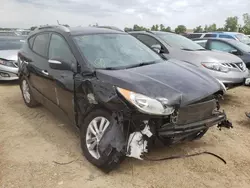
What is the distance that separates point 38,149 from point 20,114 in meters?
1.82

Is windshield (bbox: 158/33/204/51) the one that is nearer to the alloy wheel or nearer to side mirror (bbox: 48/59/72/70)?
side mirror (bbox: 48/59/72/70)

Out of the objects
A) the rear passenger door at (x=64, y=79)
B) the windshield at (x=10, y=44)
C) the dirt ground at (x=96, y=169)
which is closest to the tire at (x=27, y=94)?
the dirt ground at (x=96, y=169)

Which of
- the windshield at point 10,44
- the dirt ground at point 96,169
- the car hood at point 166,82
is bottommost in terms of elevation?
the dirt ground at point 96,169

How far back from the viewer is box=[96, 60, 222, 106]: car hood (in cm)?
299

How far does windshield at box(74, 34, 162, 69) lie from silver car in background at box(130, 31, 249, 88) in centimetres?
125

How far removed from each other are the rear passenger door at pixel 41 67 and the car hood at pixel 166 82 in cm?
134

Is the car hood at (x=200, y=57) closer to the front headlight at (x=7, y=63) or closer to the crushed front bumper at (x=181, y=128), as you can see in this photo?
the crushed front bumper at (x=181, y=128)

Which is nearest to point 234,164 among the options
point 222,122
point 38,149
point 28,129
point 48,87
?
point 222,122

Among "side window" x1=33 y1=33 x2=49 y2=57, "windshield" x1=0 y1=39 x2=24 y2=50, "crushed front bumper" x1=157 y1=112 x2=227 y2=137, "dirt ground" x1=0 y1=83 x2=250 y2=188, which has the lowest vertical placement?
"dirt ground" x1=0 y1=83 x2=250 y2=188

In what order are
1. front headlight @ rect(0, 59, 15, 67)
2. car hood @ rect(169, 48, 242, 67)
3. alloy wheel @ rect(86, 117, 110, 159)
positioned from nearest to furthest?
alloy wheel @ rect(86, 117, 110, 159)
car hood @ rect(169, 48, 242, 67)
front headlight @ rect(0, 59, 15, 67)

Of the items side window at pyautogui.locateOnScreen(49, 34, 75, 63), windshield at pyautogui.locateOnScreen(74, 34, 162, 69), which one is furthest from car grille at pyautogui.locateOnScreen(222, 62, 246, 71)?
side window at pyautogui.locateOnScreen(49, 34, 75, 63)

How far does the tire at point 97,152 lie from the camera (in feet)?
10.1

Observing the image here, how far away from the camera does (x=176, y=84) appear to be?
3.20m

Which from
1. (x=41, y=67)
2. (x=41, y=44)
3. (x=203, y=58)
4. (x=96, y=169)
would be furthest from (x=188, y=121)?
(x=203, y=58)
